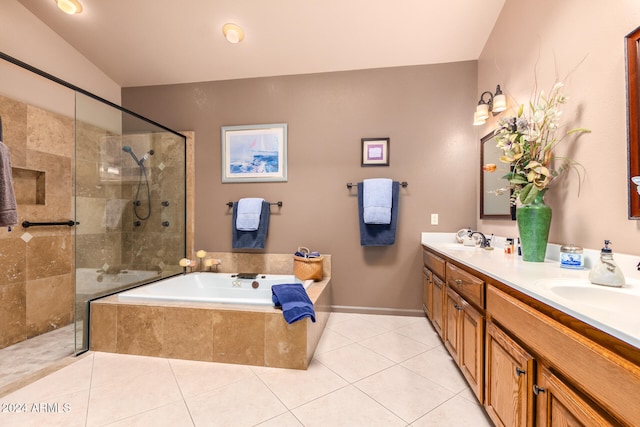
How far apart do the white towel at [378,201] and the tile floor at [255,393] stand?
1.12 meters

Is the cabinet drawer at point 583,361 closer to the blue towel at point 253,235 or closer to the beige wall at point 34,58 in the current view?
the blue towel at point 253,235

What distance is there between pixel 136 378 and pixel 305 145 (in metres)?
2.32

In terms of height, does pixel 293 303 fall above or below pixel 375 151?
below

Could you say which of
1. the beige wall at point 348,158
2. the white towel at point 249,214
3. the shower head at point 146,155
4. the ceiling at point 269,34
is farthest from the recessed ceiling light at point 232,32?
the white towel at point 249,214

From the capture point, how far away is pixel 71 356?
1.84 meters

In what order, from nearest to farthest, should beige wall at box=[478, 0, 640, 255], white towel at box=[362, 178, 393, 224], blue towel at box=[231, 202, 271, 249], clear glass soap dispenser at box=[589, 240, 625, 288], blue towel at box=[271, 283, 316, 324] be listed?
clear glass soap dispenser at box=[589, 240, 625, 288] → beige wall at box=[478, 0, 640, 255] → blue towel at box=[271, 283, 316, 324] → white towel at box=[362, 178, 393, 224] → blue towel at box=[231, 202, 271, 249]

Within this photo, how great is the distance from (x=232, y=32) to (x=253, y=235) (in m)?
1.90

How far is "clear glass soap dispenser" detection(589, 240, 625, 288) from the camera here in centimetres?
95

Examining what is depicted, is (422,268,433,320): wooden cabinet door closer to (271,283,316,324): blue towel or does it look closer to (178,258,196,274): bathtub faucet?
(271,283,316,324): blue towel

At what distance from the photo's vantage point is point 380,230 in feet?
8.47

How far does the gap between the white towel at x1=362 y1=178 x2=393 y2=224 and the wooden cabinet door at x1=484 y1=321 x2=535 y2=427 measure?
4.61 feet

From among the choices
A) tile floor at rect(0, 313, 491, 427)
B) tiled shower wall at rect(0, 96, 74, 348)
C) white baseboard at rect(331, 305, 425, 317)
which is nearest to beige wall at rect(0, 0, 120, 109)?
tiled shower wall at rect(0, 96, 74, 348)

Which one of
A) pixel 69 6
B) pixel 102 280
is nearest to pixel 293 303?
pixel 102 280

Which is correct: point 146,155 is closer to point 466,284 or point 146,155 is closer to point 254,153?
point 254,153
